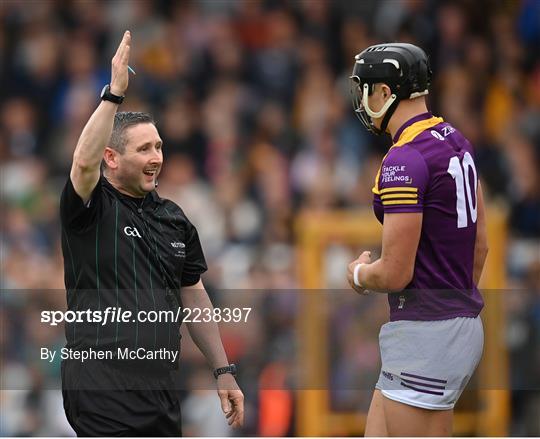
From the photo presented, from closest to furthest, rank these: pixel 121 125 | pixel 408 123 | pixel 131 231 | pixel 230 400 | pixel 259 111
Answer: pixel 408 123 → pixel 131 231 → pixel 121 125 → pixel 230 400 → pixel 259 111

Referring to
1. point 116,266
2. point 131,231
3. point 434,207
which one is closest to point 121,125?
point 131,231

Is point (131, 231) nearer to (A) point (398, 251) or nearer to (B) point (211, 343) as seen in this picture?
(B) point (211, 343)

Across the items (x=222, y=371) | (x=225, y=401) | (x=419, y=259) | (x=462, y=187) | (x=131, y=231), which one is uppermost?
(x=462, y=187)

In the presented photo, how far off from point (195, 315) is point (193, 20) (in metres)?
7.37

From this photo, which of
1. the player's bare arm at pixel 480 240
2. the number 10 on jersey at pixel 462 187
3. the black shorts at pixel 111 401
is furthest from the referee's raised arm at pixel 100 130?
the player's bare arm at pixel 480 240

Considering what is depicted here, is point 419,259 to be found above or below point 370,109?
below

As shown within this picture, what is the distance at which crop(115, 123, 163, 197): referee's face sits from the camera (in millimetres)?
4977

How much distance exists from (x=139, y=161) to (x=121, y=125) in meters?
0.18

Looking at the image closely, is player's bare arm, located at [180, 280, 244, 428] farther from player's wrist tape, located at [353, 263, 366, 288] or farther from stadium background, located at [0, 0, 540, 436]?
stadium background, located at [0, 0, 540, 436]

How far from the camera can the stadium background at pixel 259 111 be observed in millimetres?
9781

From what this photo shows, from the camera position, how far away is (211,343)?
520cm

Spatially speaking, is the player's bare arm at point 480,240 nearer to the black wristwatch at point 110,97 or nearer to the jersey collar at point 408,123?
the jersey collar at point 408,123

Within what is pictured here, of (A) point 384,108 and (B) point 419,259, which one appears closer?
(B) point 419,259

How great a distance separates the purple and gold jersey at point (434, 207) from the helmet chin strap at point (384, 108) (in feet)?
0.27
